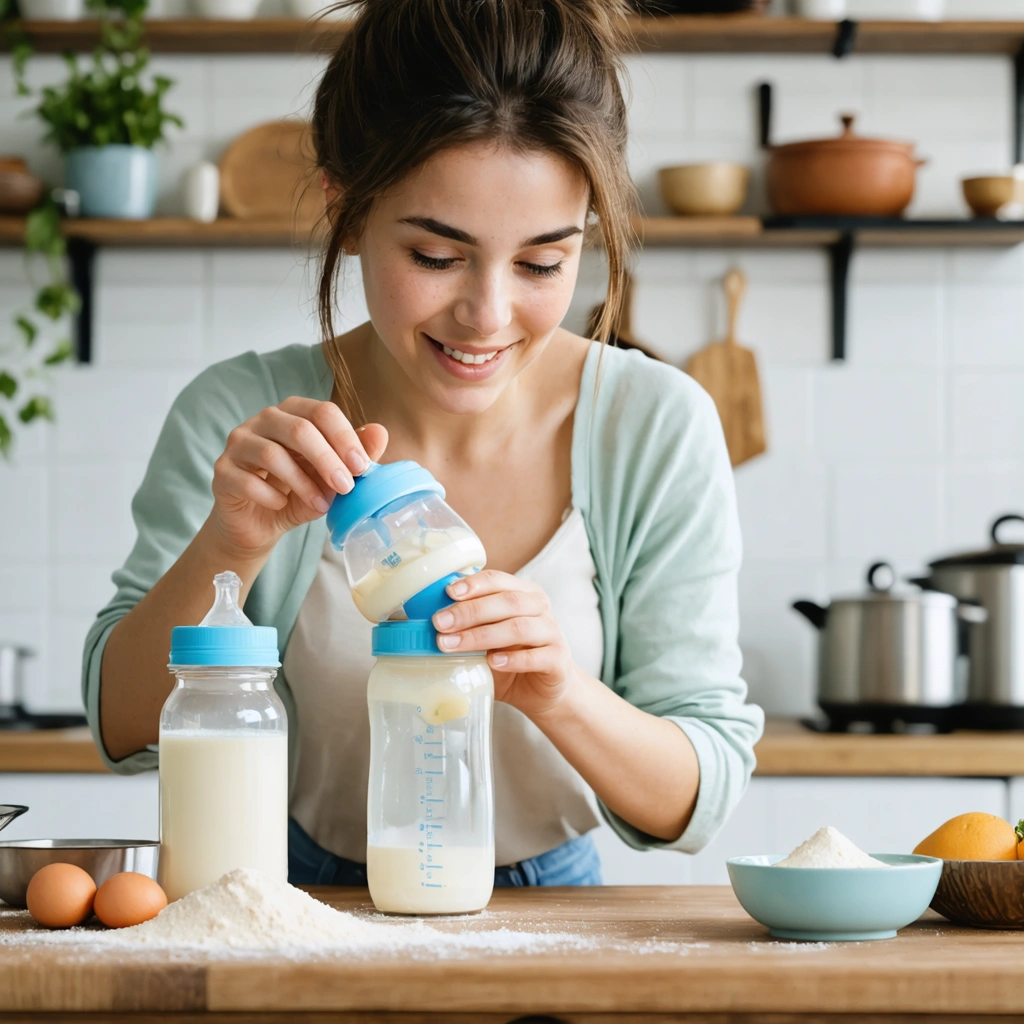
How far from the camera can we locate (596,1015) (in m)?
0.76

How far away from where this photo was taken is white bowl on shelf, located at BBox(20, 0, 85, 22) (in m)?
2.90

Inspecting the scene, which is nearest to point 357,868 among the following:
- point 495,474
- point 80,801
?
point 495,474

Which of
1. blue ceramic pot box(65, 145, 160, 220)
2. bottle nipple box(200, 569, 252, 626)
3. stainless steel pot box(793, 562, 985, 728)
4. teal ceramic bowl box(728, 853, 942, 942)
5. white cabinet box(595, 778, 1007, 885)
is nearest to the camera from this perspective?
teal ceramic bowl box(728, 853, 942, 942)

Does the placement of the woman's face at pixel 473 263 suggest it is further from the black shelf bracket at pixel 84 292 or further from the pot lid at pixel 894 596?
the black shelf bracket at pixel 84 292

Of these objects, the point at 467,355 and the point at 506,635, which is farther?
the point at 467,355

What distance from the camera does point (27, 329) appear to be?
2.89 meters

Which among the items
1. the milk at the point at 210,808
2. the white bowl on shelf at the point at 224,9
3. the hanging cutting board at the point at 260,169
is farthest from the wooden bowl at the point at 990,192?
the milk at the point at 210,808

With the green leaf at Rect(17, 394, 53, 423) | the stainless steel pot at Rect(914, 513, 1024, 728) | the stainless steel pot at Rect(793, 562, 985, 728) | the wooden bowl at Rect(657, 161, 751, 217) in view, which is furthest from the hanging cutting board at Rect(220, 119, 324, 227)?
the stainless steel pot at Rect(914, 513, 1024, 728)

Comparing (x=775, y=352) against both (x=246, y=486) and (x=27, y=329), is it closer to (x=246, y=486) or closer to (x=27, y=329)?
(x=27, y=329)

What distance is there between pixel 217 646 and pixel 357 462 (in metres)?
0.16

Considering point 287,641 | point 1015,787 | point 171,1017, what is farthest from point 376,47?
point 1015,787

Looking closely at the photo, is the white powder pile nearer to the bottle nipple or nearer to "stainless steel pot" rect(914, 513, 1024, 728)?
the bottle nipple

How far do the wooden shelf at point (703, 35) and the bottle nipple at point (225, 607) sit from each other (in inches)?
79.8

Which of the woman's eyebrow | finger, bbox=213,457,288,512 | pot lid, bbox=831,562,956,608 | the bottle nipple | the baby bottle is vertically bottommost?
pot lid, bbox=831,562,956,608
